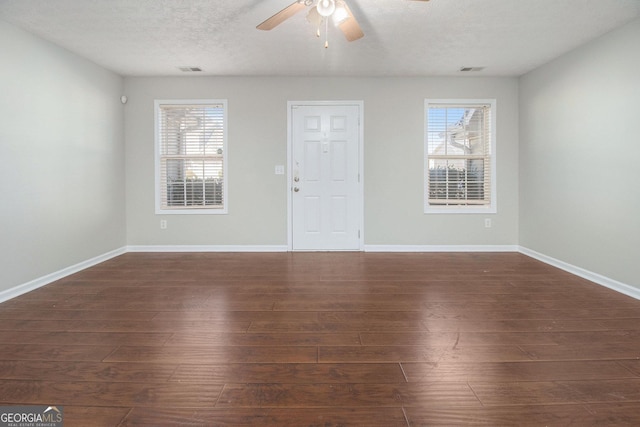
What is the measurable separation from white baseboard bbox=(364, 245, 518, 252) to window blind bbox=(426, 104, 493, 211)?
60 centimetres

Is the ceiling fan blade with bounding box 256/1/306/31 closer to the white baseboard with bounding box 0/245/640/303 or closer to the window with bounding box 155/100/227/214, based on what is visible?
the window with bounding box 155/100/227/214

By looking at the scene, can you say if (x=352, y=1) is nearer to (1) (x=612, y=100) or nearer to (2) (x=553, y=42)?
(2) (x=553, y=42)

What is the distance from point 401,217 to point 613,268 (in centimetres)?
225

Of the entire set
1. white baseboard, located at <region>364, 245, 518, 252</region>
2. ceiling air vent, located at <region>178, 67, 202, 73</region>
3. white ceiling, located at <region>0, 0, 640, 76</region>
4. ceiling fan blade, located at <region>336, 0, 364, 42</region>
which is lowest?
white baseboard, located at <region>364, 245, 518, 252</region>

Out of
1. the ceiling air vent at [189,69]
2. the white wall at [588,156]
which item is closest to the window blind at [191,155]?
the ceiling air vent at [189,69]

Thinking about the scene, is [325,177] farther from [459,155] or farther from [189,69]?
[189,69]

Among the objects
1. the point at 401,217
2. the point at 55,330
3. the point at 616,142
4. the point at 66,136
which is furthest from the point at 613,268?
the point at 66,136

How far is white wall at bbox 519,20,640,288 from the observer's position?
2812 mm

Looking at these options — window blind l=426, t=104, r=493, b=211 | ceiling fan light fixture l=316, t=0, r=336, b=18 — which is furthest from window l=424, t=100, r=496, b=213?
ceiling fan light fixture l=316, t=0, r=336, b=18

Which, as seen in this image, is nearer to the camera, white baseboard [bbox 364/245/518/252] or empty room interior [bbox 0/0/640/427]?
empty room interior [bbox 0/0/640/427]

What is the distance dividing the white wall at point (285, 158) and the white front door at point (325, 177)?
0.15 metres

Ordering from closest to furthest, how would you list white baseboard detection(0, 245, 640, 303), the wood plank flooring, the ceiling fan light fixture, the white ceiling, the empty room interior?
1. the wood plank flooring
2. the empty room interior
3. the ceiling fan light fixture
4. the white ceiling
5. white baseboard detection(0, 245, 640, 303)

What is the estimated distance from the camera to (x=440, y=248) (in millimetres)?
4492

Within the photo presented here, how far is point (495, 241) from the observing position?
4.50m
